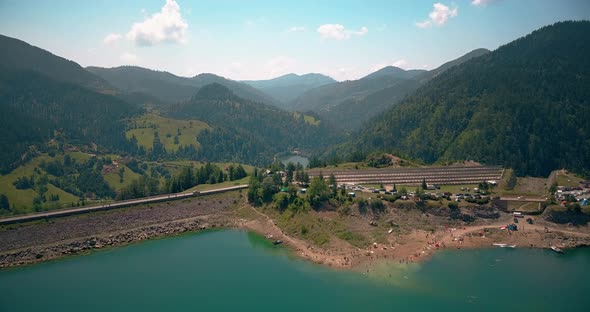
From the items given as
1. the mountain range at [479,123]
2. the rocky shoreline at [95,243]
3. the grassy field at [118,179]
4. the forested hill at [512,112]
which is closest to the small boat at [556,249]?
the forested hill at [512,112]

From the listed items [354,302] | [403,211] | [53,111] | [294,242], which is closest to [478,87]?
[403,211]

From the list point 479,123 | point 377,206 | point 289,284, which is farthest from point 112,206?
point 479,123

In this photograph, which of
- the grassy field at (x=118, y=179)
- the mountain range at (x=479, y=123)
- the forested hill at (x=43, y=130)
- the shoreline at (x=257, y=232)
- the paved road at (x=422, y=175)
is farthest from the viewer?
the forested hill at (x=43, y=130)

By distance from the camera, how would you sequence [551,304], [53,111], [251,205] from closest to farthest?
[551,304]
[251,205]
[53,111]

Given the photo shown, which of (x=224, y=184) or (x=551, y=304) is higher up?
(x=224, y=184)

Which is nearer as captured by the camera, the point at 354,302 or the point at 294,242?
the point at 354,302

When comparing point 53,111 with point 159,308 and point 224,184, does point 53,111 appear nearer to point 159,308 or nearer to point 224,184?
point 224,184

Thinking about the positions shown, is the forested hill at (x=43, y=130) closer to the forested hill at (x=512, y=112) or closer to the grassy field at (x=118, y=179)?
the grassy field at (x=118, y=179)

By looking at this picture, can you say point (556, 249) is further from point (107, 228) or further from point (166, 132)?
point (166, 132)
